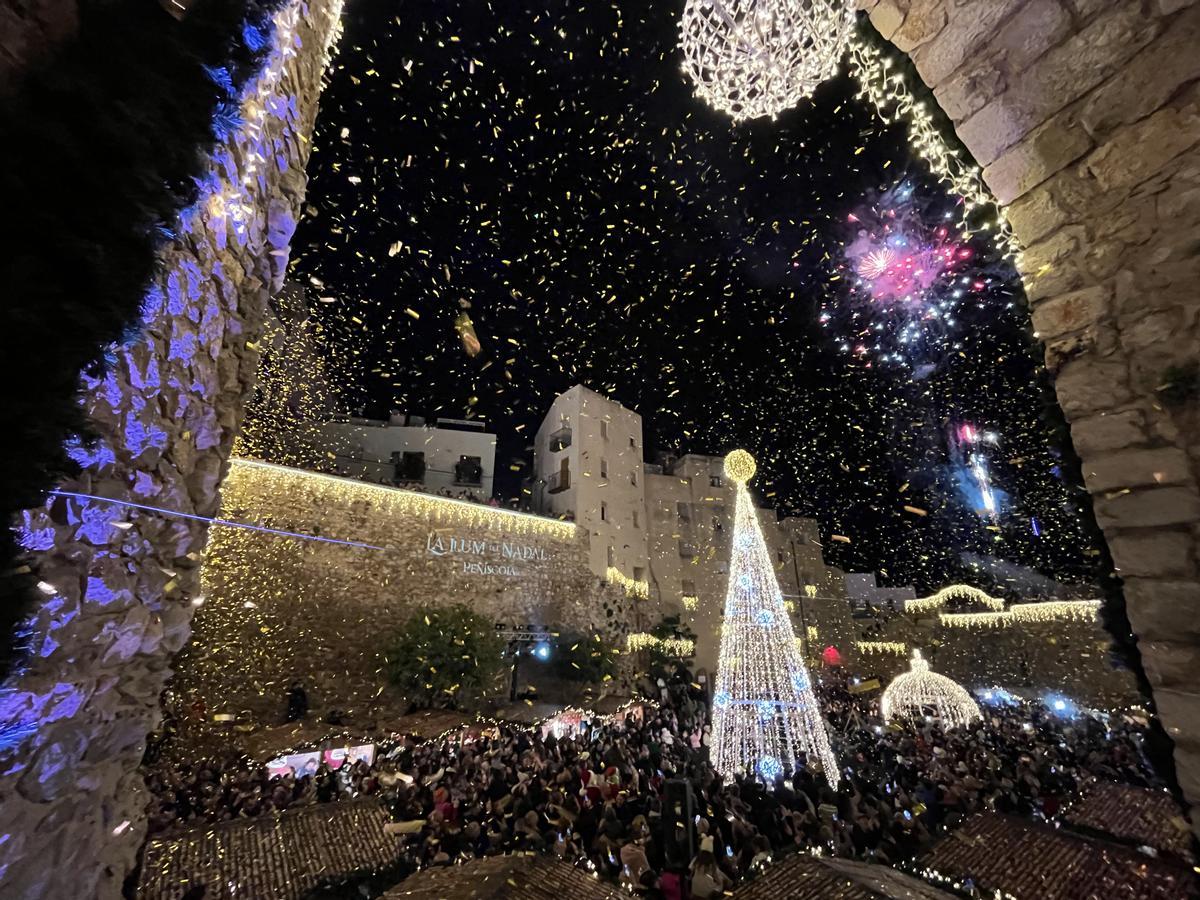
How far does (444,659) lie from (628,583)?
34.2 feet

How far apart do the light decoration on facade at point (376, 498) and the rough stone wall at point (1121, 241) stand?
496 inches

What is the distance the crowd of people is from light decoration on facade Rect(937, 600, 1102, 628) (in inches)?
410

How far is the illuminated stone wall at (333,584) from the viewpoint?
11.6 m

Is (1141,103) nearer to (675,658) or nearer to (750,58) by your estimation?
(750,58)

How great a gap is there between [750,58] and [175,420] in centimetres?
515

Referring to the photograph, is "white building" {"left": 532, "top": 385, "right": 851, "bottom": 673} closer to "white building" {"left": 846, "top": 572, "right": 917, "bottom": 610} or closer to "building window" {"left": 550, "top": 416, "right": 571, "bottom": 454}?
"building window" {"left": 550, "top": 416, "right": 571, "bottom": 454}

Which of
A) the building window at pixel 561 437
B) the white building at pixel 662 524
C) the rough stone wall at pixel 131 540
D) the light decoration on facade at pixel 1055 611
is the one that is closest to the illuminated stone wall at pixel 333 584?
the white building at pixel 662 524

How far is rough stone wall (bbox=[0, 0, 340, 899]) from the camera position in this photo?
4.75ft

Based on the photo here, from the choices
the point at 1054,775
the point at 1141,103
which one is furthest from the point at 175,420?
the point at 1054,775

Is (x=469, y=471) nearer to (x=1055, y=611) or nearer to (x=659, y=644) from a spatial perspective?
(x=659, y=644)

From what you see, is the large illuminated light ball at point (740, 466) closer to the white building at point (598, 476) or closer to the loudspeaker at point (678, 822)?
the loudspeaker at point (678, 822)

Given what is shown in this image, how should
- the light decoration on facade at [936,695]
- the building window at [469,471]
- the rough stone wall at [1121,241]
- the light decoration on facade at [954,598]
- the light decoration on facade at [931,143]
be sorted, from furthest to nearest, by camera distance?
the light decoration on facade at [954,598]
the building window at [469,471]
the light decoration on facade at [936,695]
the light decoration on facade at [931,143]
the rough stone wall at [1121,241]

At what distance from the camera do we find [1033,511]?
57.0ft

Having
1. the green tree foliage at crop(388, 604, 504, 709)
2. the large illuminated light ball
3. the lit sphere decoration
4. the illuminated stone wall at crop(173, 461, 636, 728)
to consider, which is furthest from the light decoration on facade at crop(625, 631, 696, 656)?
the lit sphere decoration
